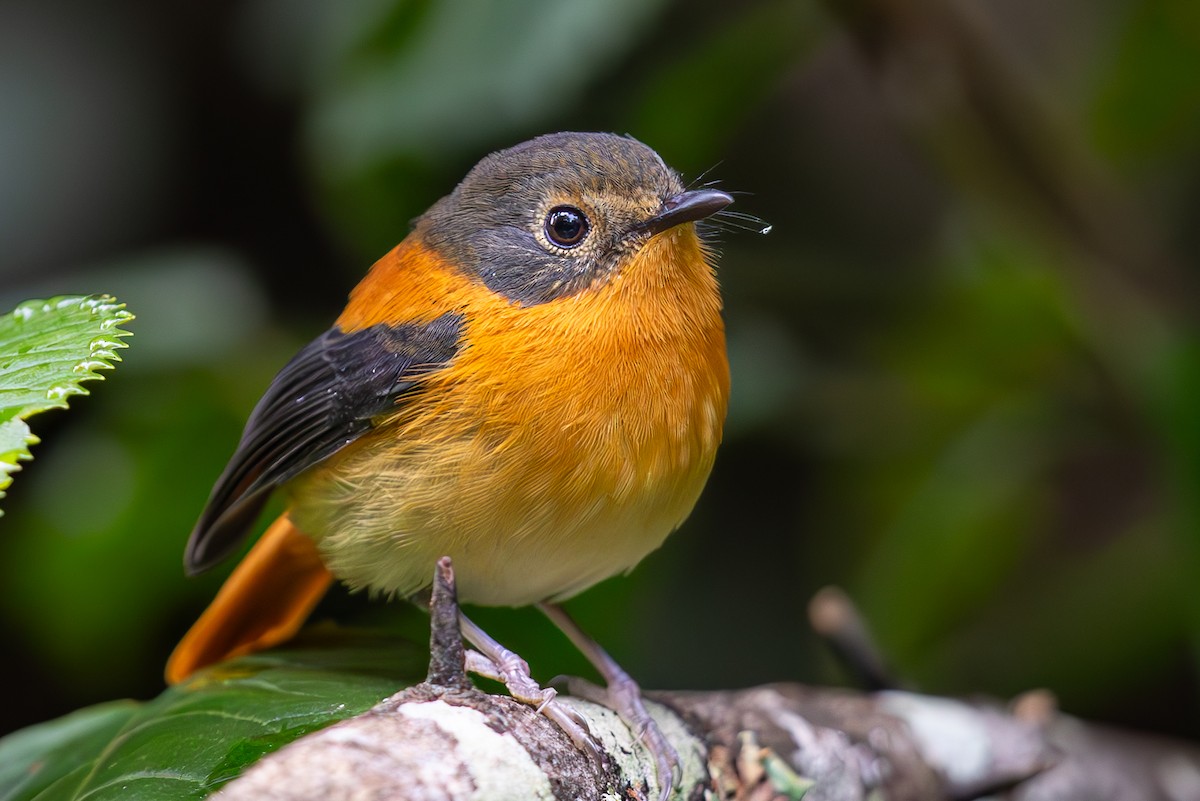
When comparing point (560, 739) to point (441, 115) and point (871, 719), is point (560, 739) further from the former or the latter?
point (441, 115)

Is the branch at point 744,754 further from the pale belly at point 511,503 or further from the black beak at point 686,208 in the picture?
the black beak at point 686,208

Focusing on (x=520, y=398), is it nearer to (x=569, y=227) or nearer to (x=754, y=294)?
(x=569, y=227)

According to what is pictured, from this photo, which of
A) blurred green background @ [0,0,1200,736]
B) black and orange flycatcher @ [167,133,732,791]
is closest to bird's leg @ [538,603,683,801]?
black and orange flycatcher @ [167,133,732,791]

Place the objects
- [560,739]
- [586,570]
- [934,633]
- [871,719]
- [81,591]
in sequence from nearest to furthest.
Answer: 1. [560,739]
2. [586,570]
3. [871,719]
4. [81,591]
5. [934,633]

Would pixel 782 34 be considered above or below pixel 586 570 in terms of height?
above

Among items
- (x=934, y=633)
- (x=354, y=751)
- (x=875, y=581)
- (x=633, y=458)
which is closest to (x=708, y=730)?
(x=633, y=458)

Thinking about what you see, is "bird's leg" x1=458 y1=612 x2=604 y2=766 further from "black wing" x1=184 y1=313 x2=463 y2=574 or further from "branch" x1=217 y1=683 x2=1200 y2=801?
"black wing" x1=184 y1=313 x2=463 y2=574

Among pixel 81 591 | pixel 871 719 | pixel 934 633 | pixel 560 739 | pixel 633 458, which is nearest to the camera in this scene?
pixel 560 739
